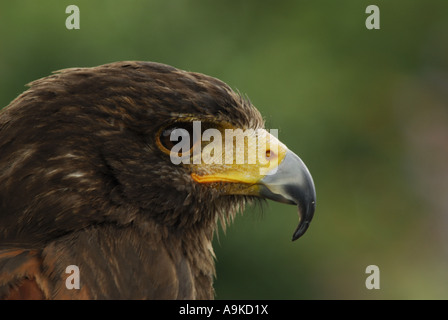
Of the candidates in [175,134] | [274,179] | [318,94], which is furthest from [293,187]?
[318,94]

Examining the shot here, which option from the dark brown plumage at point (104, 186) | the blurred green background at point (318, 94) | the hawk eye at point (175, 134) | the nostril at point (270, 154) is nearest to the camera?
the dark brown plumage at point (104, 186)

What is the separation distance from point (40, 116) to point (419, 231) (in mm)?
4886

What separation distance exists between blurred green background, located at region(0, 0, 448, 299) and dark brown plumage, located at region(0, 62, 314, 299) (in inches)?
86.8

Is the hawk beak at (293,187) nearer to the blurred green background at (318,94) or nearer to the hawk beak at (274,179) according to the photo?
the hawk beak at (274,179)

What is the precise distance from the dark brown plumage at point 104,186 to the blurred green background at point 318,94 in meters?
2.20

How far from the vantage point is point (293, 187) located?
252 cm

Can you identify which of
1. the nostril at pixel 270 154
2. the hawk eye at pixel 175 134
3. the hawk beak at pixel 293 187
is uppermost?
the hawk eye at pixel 175 134

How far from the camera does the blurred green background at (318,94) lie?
203 inches

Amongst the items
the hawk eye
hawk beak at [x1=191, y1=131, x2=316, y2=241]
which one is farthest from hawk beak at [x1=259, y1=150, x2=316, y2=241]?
the hawk eye

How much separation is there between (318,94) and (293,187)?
3180mm

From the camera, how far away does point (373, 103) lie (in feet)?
20.4

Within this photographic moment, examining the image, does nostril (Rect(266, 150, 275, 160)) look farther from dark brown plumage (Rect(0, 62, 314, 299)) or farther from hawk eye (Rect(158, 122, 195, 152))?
hawk eye (Rect(158, 122, 195, 152))

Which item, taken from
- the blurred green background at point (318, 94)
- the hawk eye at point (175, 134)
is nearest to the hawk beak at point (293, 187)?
the hawk eye at point (175, 134)
